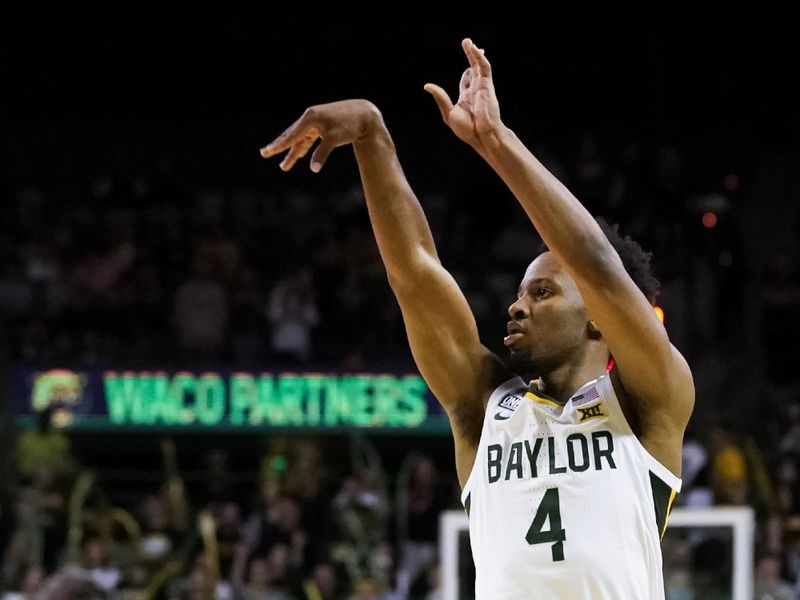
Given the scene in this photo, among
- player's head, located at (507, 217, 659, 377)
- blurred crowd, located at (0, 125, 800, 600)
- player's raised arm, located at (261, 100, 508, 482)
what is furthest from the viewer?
blurred crowd, located at (0, 125, 800, 600)

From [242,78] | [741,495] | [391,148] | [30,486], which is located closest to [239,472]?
[30,486]

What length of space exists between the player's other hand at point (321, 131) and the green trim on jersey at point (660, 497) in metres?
1.12

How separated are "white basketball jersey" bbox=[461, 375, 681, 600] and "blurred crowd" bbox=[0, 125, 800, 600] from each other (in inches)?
258

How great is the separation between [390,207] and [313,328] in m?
9.93

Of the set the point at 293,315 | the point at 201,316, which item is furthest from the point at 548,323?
the point at 201,316

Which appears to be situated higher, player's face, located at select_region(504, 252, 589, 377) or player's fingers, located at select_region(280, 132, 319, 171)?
player's fingers, located at select_region(280, 132, 319, 171)

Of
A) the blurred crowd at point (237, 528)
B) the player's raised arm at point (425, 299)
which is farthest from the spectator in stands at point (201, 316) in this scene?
the player's raised arm at point (425, 299)

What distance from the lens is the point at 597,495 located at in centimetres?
357

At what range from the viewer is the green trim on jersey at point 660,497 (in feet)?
11.9

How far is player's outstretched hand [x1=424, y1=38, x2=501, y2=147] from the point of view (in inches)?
136

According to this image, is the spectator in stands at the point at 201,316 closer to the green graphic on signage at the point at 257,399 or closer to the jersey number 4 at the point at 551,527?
the green graphic on signage at the point at 257,399

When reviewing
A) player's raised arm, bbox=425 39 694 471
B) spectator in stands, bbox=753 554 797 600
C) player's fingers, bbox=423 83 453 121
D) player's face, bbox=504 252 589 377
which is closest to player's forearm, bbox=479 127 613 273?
player's raised arm, bbox=425 39 694 471

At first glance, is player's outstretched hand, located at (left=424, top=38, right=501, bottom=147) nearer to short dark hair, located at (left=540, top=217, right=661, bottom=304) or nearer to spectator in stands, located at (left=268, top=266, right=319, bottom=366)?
short dark hair, located at (left=540, top=217, right=661, bottom=304)

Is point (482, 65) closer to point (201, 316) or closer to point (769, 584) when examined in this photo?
point (769, 584)
